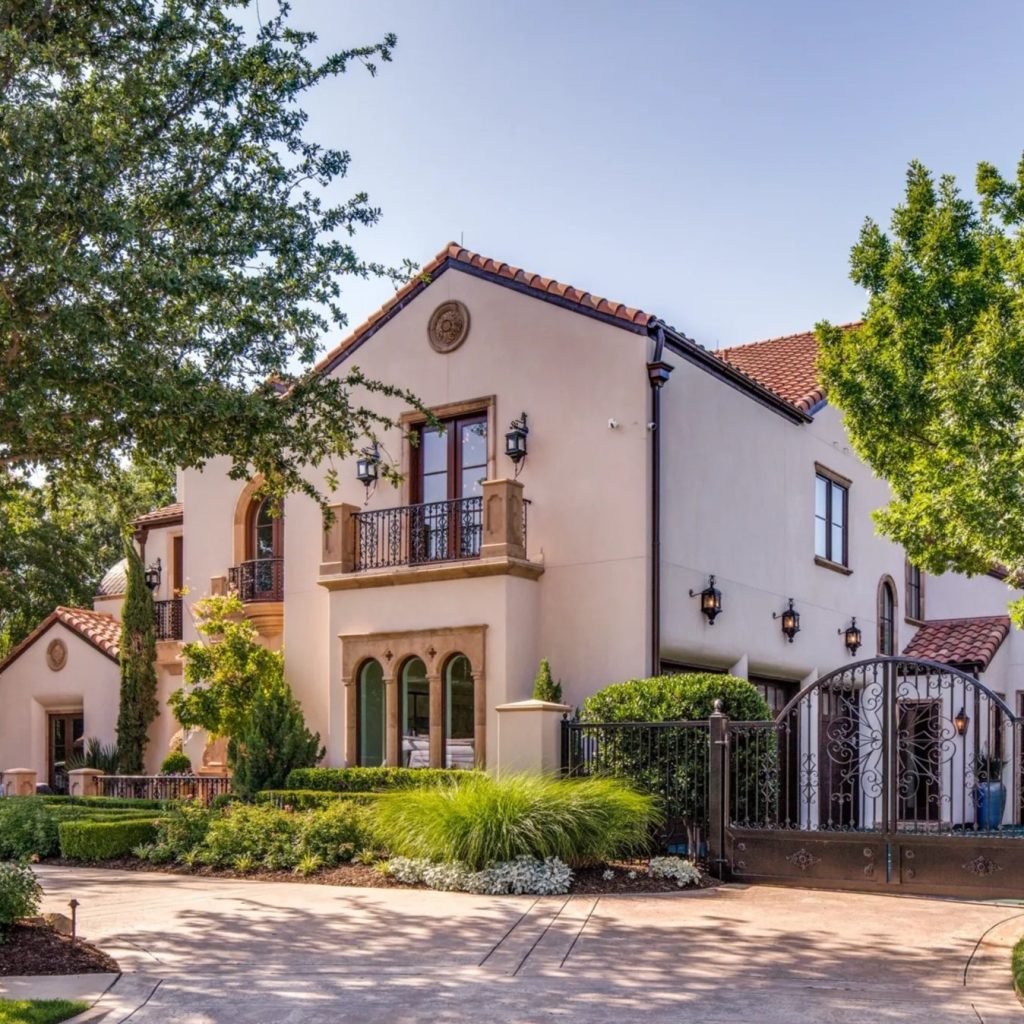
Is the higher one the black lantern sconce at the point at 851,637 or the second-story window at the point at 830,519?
the second-story window at the point at 830,519

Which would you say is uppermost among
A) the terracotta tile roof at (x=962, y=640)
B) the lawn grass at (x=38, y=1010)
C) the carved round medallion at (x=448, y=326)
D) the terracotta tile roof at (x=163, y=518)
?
the carved round medallion at (x=448, y=326)

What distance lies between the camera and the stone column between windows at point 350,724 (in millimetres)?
18344

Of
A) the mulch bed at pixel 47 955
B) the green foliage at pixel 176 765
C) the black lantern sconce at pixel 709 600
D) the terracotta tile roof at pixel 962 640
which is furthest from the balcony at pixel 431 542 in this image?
the terracotta tile roof at pixel 962 640

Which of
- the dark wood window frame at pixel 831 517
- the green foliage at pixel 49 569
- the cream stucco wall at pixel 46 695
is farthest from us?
the green foliage at pixel 49 569

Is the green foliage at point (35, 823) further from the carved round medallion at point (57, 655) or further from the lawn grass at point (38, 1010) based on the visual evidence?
the lawn grass at point (38, 1010)

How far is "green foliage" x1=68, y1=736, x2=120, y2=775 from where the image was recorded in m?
22.9

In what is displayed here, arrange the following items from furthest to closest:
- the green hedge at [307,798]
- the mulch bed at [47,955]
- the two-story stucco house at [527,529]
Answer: the two-story stucco house at [527,529], the green hedge at [307,798], the mulch bed at [47,955]

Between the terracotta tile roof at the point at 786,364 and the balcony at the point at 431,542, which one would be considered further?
the terracotta tile roof at the point at 786,364

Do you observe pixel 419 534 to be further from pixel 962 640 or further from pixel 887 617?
pixel 962 640

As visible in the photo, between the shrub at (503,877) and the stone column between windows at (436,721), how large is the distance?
4940 mm

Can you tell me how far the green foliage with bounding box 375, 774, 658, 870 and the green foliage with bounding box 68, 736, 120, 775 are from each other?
1154cm

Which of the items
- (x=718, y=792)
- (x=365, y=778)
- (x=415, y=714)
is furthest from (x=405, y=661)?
(x=718, y=792)

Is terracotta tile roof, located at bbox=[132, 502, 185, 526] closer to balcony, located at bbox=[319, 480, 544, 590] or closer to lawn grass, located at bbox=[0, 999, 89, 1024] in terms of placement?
balcony, located at bbox=[319, 480, 544, 590]

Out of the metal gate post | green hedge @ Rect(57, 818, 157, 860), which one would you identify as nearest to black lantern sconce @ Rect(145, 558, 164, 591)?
green hedge @ Rect(57, 818, 157, 860)
